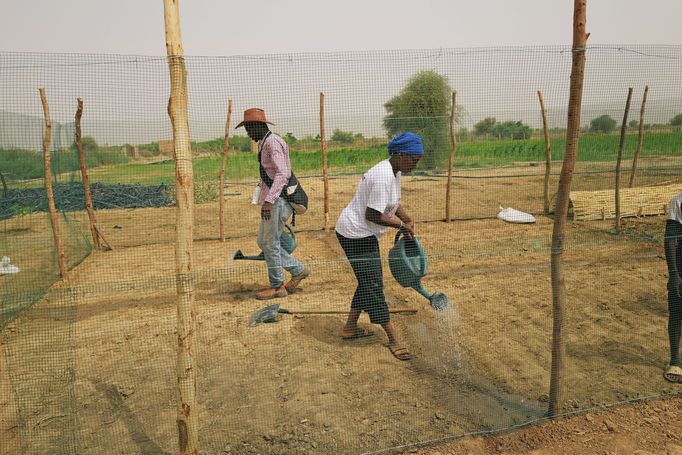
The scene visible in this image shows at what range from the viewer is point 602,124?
7086mm

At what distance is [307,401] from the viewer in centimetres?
289

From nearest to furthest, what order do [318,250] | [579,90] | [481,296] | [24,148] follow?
[579,90], [481,296], [24,148], [318,250]

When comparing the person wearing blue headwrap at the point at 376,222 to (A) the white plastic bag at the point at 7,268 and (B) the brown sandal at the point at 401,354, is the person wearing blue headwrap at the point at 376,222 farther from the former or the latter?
(A) the white plastic bag at the point at 7,268

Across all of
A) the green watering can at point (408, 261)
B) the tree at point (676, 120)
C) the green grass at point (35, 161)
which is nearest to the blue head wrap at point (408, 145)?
the green watering can at point (408, 261)

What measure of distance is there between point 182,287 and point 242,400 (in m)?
1.11

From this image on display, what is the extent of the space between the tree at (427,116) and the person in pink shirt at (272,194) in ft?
8.67

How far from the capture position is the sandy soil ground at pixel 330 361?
2666mm

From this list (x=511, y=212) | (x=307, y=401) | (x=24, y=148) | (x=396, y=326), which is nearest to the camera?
(x=307, y=401)

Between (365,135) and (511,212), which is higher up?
(365,135)

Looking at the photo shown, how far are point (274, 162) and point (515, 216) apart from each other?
5272 millimetres

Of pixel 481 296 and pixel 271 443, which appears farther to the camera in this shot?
pixel 481 296

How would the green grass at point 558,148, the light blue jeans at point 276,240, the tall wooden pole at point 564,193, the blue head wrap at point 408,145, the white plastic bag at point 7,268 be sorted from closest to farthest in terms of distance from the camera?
the tall wooden pole at point 564,193
the blue head wrap at point 408,145
the light blue jeans at point 276,240
the white plastic bag at point 7,268
the green grass at point 558,148

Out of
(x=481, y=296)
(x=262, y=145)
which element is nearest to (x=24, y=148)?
(x=262, y=145)

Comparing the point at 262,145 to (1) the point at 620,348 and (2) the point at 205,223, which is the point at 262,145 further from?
(2) the point at 205,223
